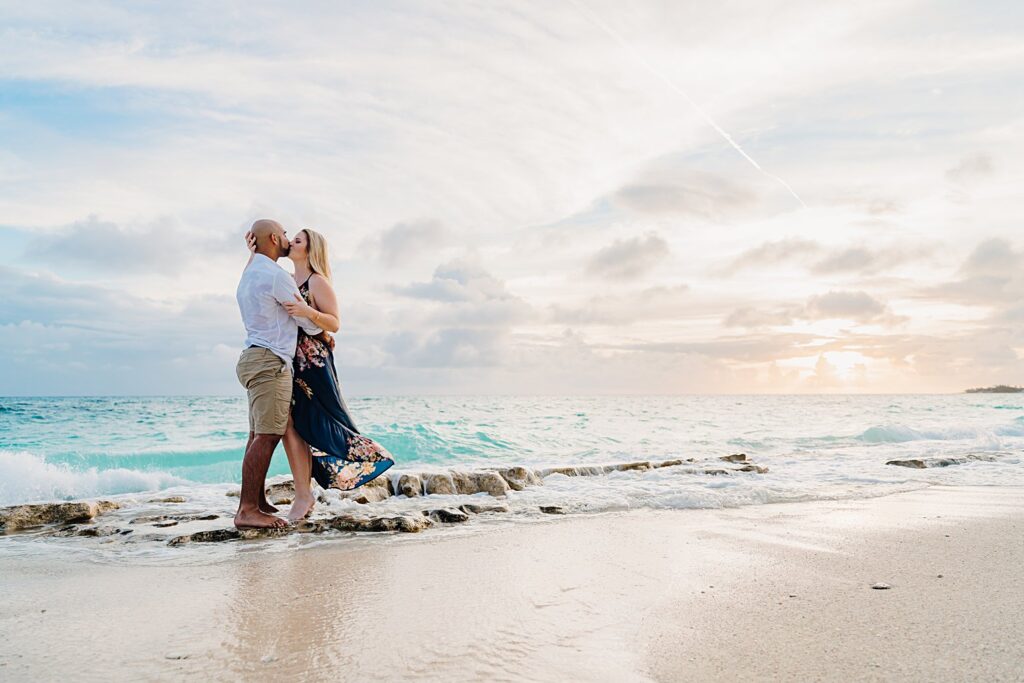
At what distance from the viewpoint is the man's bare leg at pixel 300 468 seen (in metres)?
5.08

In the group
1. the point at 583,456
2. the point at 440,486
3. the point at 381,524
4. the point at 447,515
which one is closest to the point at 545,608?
the point at 381,524

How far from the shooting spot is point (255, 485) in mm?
4762

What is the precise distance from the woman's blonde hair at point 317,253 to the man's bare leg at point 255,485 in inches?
51.5

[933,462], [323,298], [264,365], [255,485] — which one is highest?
[323,298]

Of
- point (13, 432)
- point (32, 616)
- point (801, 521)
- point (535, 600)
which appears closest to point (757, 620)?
point (535, 600)

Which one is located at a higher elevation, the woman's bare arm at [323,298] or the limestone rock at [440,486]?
the woman's bare arm at [323,298]

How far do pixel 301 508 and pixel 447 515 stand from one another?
111cm

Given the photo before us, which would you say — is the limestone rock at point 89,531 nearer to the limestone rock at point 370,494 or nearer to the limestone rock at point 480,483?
the limestone rock at point 370,494

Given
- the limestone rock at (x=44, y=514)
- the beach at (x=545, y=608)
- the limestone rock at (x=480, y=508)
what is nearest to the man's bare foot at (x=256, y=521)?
the beach at (x=545, y=608)

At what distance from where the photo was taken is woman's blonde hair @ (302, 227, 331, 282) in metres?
5.18

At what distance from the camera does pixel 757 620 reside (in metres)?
2.64

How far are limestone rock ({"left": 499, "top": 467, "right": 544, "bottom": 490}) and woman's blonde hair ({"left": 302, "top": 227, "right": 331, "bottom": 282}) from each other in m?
2.92

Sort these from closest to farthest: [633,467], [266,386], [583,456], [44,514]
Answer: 1. [266,386]
2. [44,514]
3. [633,467]
4. [583,456]

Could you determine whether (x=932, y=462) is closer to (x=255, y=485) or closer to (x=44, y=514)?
(x=255, y=485)
